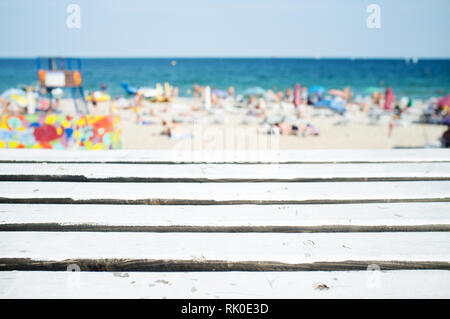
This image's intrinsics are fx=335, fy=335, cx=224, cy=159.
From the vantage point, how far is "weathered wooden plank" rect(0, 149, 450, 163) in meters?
1.49

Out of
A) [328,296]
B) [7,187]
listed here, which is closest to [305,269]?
[328,296]

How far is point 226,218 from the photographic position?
1.03m

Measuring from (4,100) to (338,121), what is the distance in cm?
1319

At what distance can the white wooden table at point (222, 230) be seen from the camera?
795 millimetres

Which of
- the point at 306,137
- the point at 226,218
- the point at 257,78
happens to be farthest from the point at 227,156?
the point at 257,78

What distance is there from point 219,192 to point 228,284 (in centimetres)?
43

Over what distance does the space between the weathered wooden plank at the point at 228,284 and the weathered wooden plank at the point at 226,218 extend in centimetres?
18

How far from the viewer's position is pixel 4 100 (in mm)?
13125

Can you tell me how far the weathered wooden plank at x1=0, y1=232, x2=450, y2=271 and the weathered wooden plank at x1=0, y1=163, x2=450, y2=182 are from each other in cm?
35

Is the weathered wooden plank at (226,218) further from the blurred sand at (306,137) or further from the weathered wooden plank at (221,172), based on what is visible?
the blurred sand at (306,137)

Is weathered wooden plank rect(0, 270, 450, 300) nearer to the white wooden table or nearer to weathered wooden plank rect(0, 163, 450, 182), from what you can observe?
the white wooden table

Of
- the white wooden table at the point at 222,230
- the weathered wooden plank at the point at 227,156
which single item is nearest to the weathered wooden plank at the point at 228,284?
the white wooden table at the point at 222,230

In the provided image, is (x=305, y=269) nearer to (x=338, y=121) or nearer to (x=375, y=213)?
(x=375, y=213)

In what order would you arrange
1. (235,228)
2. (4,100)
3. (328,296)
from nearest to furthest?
(328,296) < (235,228) < (4,100)
